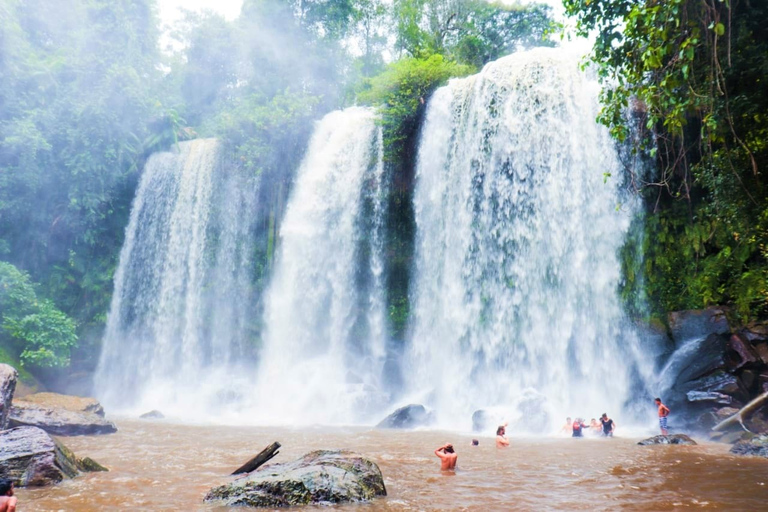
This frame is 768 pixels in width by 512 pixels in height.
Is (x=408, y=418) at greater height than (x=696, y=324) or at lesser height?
lesser

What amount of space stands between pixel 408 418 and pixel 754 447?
670 cm

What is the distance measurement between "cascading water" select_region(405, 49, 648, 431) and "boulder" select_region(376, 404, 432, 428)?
633 millimetres

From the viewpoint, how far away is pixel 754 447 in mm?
7656

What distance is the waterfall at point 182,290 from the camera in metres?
18.6

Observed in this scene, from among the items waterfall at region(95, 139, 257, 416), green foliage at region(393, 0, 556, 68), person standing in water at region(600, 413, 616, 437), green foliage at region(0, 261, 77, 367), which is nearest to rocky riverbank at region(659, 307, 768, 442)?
person standing in water at region(600, 413, 616, 437)

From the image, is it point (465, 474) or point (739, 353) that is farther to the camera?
point (739, 353)

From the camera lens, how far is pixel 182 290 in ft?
62.7

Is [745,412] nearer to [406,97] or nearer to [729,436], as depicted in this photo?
[729,436]

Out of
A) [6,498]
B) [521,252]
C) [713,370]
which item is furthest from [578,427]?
[6,498]

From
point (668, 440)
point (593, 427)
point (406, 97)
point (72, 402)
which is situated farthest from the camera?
point (406, 97)

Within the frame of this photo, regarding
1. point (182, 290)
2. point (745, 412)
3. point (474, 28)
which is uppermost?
point (474, 28)

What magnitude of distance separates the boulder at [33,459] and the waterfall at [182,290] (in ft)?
37.3

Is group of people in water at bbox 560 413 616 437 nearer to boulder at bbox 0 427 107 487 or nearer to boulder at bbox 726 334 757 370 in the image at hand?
boulder at bbox 726 334 757 370

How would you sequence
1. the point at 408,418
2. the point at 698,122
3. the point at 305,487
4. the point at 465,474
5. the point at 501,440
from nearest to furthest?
1. the point at 305,487
2. the point at 465,474
3. the point at 501,440
4. the point at 408,418
5. the point at 698,122
